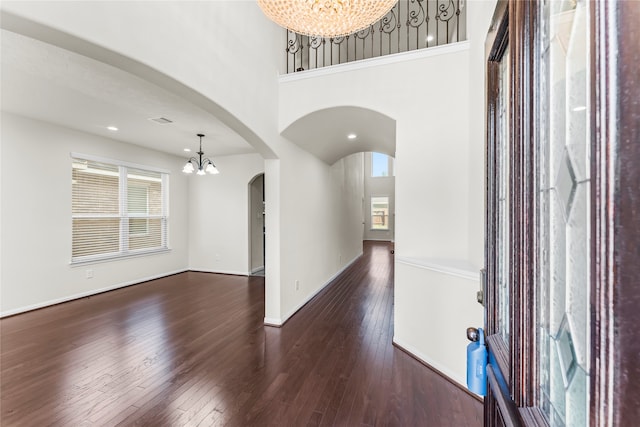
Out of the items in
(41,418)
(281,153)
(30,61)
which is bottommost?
(41,418)

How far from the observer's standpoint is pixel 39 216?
398 cm

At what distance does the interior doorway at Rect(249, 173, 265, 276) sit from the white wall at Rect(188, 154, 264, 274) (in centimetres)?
17

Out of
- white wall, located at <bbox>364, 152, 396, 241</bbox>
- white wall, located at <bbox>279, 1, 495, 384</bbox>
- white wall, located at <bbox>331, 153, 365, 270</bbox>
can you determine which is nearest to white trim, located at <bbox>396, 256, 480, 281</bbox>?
white wall, located at <bbox>279, 1, 495, 384</bbox>

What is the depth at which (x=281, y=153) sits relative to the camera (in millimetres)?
3498

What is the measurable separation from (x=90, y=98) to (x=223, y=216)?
347cm

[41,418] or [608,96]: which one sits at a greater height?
[608,96]

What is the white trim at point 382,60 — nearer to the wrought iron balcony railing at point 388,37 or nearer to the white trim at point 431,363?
the wrought iron balcony railing at point 388,37

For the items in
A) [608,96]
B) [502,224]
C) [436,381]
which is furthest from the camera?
[436,381]

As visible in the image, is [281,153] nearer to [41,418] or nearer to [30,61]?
[30,61]

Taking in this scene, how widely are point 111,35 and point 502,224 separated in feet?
7.04

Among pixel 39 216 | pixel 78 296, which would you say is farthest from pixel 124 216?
pixel 78 296

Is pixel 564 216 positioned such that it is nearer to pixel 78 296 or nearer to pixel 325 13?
pixel 325 13

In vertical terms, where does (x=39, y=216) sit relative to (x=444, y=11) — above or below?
below

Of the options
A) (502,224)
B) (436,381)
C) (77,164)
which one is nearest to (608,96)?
(502,224)
